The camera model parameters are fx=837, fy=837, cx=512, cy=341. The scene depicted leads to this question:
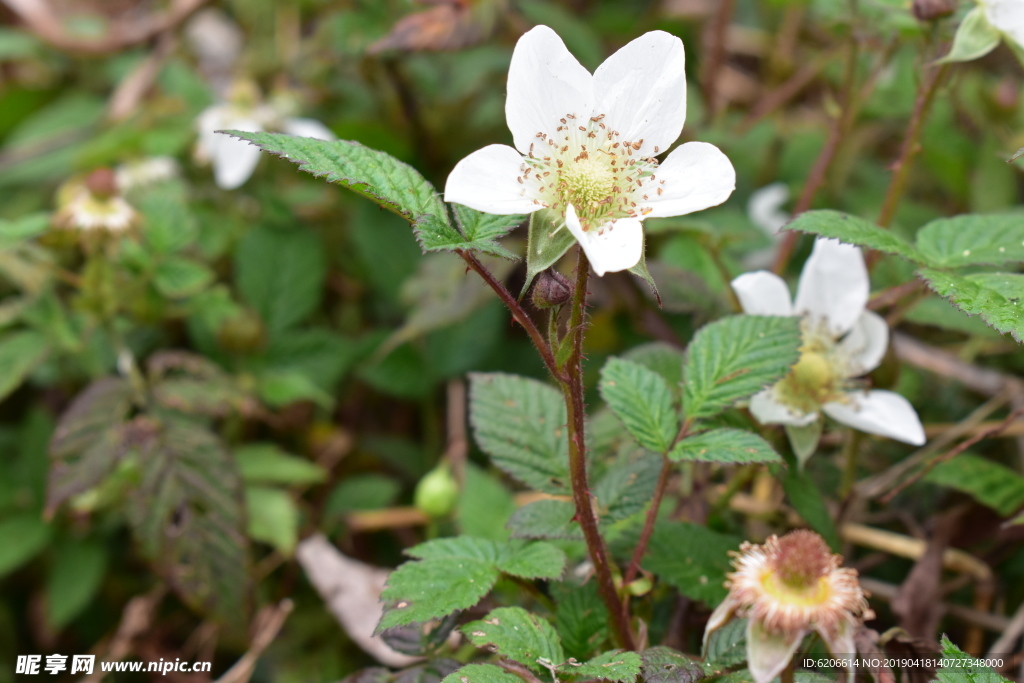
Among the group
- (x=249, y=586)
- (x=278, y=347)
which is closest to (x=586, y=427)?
(x=249, y=586)

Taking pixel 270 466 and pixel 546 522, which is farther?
pixel 270 466

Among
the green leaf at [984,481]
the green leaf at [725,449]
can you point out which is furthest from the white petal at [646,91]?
the green leaf at [984,481]

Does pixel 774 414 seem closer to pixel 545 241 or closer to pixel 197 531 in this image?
pixel 545 241

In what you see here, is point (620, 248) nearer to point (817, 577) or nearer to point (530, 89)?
point (530, 89)

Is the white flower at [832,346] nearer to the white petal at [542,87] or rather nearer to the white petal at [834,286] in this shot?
A: the white petal at [834,286]

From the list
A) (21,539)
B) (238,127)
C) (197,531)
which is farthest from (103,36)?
(197,531)

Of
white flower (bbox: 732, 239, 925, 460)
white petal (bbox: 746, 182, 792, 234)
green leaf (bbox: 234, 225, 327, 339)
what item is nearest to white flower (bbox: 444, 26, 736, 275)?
white flower (bbox: 732, 239, 925, 460)
